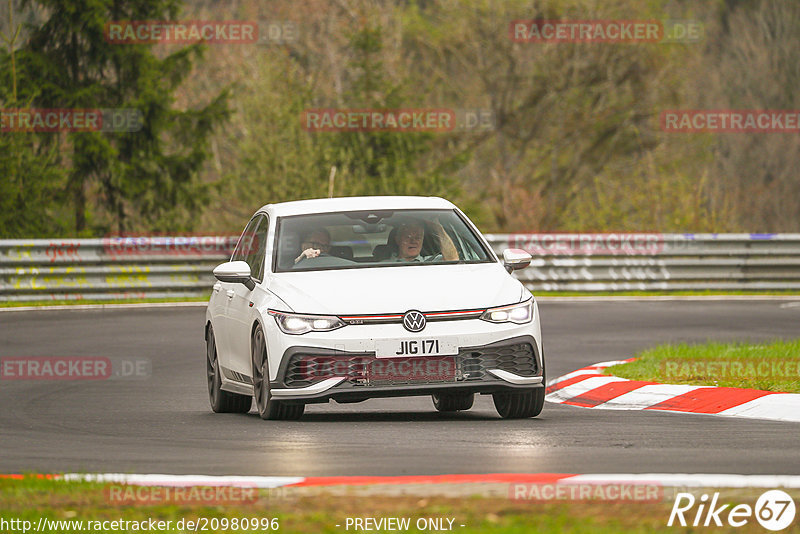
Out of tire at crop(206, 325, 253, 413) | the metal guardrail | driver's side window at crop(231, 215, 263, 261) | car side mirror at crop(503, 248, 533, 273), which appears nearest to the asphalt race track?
tire at crop(206, 325, 253, 413)

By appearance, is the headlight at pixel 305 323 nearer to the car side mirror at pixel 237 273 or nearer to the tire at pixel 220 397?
the car side mirror at pixel 237 273

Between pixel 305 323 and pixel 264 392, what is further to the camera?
pixel 264 392

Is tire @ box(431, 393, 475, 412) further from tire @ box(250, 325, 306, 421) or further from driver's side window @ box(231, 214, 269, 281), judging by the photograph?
driver's side window @ box(231, 214, 269, 281)

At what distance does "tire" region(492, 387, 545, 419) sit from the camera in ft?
35.7

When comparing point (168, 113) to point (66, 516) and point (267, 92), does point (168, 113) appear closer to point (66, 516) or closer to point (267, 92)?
point (267, 92)

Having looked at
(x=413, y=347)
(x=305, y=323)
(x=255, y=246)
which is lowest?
(x=413, y=347)

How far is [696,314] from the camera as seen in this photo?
22.8 metres

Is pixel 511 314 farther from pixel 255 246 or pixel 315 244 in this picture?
pixel 255 246

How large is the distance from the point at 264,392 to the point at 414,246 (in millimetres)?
1553

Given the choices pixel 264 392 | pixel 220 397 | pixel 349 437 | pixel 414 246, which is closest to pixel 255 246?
pixel 220 397

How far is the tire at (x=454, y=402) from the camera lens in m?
12.2

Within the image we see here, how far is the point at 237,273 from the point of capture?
11.4 meters

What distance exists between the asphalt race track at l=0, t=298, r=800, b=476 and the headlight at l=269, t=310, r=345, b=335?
0.65 meters

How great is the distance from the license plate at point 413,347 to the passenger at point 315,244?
1.37 meters
